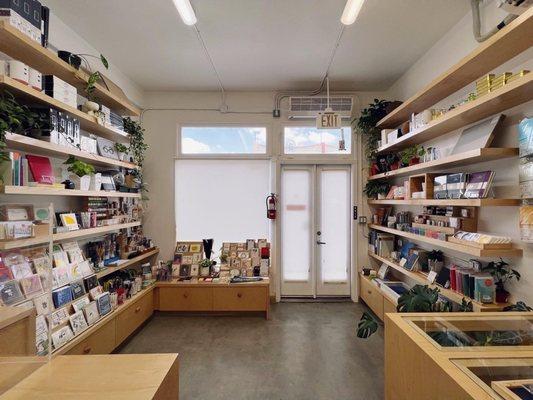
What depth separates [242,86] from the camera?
4.16 metres

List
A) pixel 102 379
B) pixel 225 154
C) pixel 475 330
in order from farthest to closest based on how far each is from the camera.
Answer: pixel 225 154, pixel 475 330, pixel 102 379

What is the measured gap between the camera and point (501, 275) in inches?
83.0

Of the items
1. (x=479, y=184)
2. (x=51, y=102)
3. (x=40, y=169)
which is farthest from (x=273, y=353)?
(x=51, y=102)

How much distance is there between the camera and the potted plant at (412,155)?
3260 mm

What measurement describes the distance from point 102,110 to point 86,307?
6.54ft

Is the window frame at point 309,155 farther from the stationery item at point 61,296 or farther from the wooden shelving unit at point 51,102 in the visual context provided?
the stationery item at point 61,296

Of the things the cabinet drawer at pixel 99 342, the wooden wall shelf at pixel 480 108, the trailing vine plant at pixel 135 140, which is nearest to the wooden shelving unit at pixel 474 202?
the wooden wall shelf at pixel 480 108

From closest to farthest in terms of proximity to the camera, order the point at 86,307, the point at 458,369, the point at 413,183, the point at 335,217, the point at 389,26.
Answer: the point at 458,369, the point at 86,307, the point at 389,26, the point at 413,183, the point at 335,217

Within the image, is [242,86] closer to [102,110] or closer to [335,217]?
[102,110]

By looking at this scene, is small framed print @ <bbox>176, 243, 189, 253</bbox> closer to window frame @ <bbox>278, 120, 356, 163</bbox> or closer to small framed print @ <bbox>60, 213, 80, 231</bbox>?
small framed print @ <bbox>60, 213, 80, 231</bbox>

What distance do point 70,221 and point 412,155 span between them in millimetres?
3872

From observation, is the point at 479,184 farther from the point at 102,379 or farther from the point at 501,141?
the point at 102,379

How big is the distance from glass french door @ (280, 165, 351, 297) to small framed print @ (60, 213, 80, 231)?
2808 mm

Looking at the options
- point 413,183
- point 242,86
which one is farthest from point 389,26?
point 242,86
